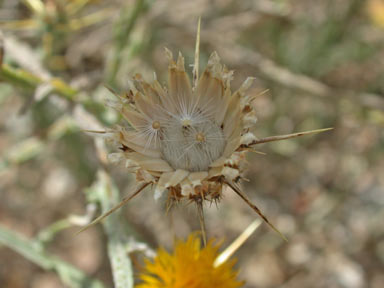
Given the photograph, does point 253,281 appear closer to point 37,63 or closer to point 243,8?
point 243,8

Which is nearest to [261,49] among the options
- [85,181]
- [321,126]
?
[321,126]

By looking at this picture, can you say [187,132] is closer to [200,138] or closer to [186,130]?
[186,130]

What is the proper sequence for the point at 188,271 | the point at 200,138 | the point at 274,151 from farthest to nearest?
the point at 274,151 < the point at 188,271 < the point at 200,138

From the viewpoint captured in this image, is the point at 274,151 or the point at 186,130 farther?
the point at 274,151

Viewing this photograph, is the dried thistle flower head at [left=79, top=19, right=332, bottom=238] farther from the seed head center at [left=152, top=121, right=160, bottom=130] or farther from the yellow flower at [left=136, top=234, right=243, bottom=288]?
the yellow flower at [left=136, top=234, right=243, bottom=288]

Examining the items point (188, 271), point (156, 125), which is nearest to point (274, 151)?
point (188, 271)

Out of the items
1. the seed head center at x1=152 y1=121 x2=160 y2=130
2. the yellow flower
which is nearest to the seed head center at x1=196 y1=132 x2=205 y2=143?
the seed head center at x1=152 y1=121 x2=160 y2=130

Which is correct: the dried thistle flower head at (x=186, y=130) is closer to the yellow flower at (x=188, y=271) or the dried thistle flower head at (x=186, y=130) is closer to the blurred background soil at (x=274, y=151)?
the yellow flower at (x=188, y=271)
